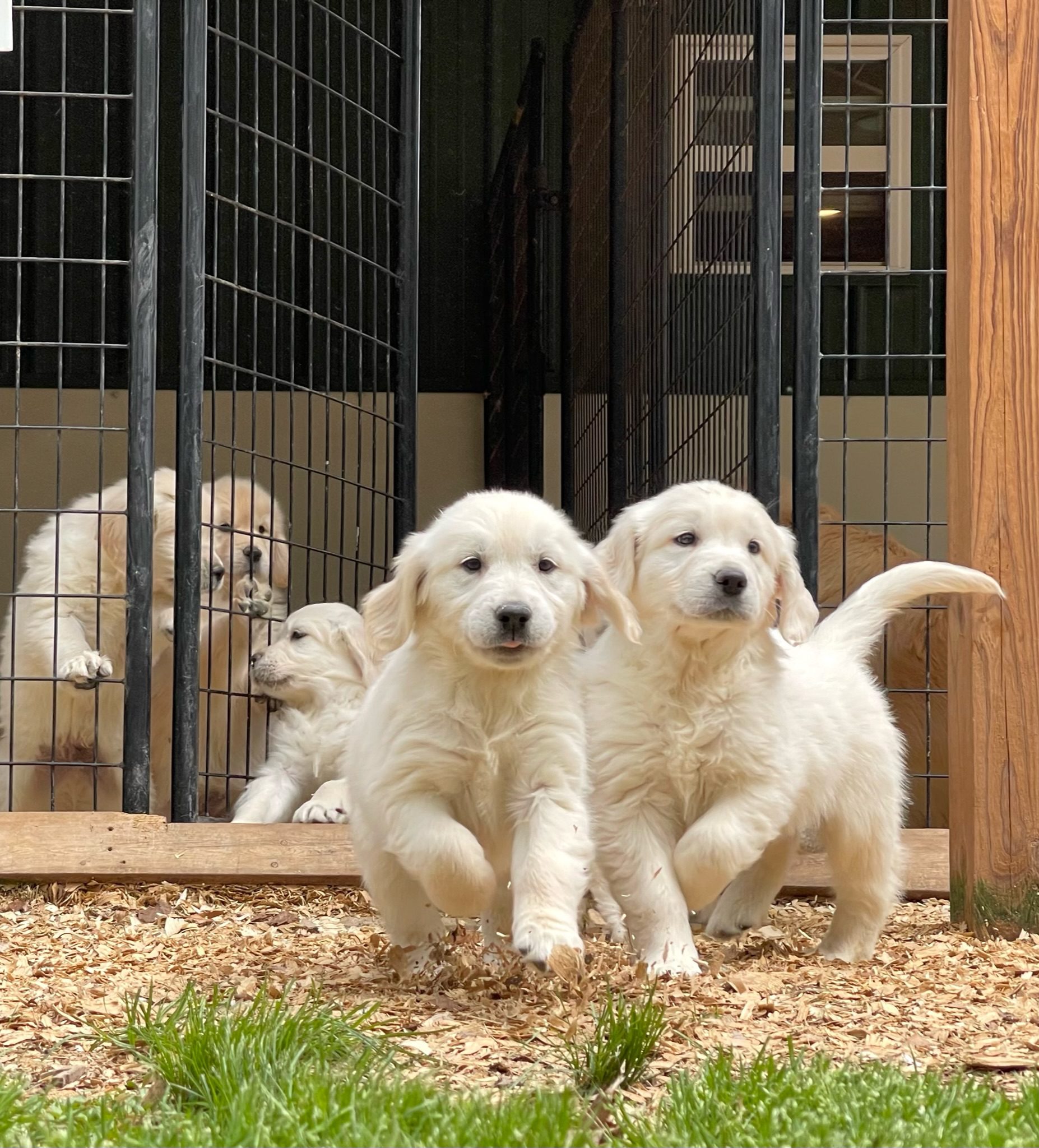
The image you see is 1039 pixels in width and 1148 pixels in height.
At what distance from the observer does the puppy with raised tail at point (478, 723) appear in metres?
3.20

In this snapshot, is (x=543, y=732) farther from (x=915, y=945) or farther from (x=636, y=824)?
(x=915, y=945)

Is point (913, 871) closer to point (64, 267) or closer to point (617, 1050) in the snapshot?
point (617, 1050)

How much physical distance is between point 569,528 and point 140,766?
6.02 ft

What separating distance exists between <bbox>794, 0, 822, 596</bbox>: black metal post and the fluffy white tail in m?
0.62

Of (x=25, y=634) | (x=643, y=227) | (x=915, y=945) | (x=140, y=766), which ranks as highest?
(x=643, y=227)

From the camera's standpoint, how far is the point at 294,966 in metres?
3.60

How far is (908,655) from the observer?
5668mm

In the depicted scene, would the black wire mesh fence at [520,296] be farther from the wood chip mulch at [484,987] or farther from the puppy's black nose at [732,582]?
the puppy's black nose at [732,582]

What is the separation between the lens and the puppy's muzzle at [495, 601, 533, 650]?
322 centimetres

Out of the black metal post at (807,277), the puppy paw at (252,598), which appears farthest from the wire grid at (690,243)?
the puppy paw at (252,598)

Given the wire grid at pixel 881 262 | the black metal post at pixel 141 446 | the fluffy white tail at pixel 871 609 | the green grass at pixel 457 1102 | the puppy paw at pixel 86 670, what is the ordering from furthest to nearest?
1. the wire grid at pixel 881 262
2. the puppy paw at pixel 86 670
3. the black metal post at pixel 141 446
4. the fluffy white tail at pixel 871 609
5. the green grass at pixel 457 1102

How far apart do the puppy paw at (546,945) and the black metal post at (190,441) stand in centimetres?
194

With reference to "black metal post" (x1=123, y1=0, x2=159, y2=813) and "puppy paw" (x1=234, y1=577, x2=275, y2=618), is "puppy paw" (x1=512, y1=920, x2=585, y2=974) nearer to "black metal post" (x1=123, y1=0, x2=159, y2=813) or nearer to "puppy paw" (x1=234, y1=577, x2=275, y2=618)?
"black metal post" (x1=123, y1=0, x2=159, y2=813)

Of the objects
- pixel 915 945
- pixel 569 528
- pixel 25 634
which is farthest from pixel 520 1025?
pixel 25 634
